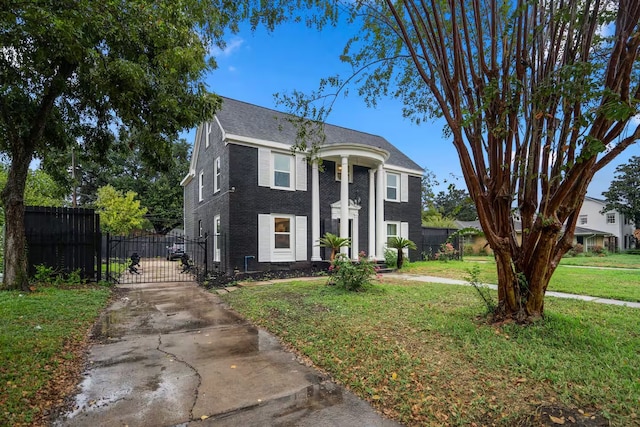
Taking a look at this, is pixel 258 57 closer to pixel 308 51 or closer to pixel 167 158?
pixel 308 51

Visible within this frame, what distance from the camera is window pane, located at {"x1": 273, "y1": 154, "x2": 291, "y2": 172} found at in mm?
13320

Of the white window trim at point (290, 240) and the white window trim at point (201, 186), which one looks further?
the white window trim at point (201, 186)

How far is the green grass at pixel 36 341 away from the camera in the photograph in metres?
3.20

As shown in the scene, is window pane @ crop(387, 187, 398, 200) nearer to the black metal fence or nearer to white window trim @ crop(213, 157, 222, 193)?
the black metal fence

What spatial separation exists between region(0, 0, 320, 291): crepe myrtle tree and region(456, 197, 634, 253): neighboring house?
1215 inches

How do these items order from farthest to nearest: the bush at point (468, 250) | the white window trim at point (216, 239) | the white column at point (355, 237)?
the bush at point (468, 250) → the white column at point (355, 237) → the white window trim at point (216, 239)

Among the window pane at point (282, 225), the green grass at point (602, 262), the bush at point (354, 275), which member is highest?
the window pane at point (282, 225)

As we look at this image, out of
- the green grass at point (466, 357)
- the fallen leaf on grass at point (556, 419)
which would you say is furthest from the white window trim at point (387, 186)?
the fallen leaf on grass at point (556, 419)

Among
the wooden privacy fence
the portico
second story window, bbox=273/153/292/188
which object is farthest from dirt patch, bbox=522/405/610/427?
second story window, bbox=273/153/292/188

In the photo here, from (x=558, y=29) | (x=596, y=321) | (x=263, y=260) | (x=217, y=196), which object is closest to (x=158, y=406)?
(x=596, y=321)

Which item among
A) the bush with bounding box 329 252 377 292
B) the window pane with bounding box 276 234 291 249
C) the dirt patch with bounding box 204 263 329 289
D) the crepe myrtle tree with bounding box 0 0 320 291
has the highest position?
the crepe myrtle tree with bounding box 0 0 320 291

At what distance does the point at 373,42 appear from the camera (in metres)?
6.64

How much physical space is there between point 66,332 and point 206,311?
2.60 meters

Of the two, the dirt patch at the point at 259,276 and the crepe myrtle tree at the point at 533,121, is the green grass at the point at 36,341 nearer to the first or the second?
the dirt patch at the point at 259,276
